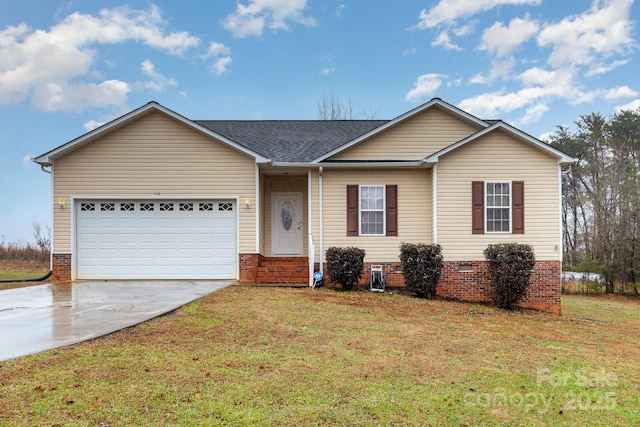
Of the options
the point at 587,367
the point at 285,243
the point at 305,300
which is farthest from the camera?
the point at 285,243

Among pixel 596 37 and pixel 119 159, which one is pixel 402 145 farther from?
pixel 596 37

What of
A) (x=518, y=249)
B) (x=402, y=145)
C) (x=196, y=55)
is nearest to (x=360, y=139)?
(x=402, y=145)

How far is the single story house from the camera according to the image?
13430 mm

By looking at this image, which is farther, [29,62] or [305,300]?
[29,62]

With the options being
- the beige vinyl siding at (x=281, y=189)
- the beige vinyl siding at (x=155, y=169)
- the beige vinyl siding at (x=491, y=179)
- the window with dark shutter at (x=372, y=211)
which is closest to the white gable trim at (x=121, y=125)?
the beige vinyl siding at (x=155, y=169)

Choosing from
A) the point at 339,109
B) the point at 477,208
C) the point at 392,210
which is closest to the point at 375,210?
the point at 392,210

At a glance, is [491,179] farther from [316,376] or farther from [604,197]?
[604,197]

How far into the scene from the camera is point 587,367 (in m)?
6.49

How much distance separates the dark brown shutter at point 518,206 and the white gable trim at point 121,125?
700cm

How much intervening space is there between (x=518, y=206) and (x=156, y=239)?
33.6 feet

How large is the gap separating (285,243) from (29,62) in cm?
1124

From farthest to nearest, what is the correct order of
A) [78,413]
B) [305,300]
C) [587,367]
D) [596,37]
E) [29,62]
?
[596,37]
[29,62]
[305,300]
[587,367]
[78,413]

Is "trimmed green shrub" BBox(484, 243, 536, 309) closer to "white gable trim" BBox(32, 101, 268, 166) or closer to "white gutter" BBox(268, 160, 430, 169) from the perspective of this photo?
"white gutter" BBox(268, 160, 430, 169)

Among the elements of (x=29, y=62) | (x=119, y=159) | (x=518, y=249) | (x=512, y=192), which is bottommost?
(x=518, y=249)
